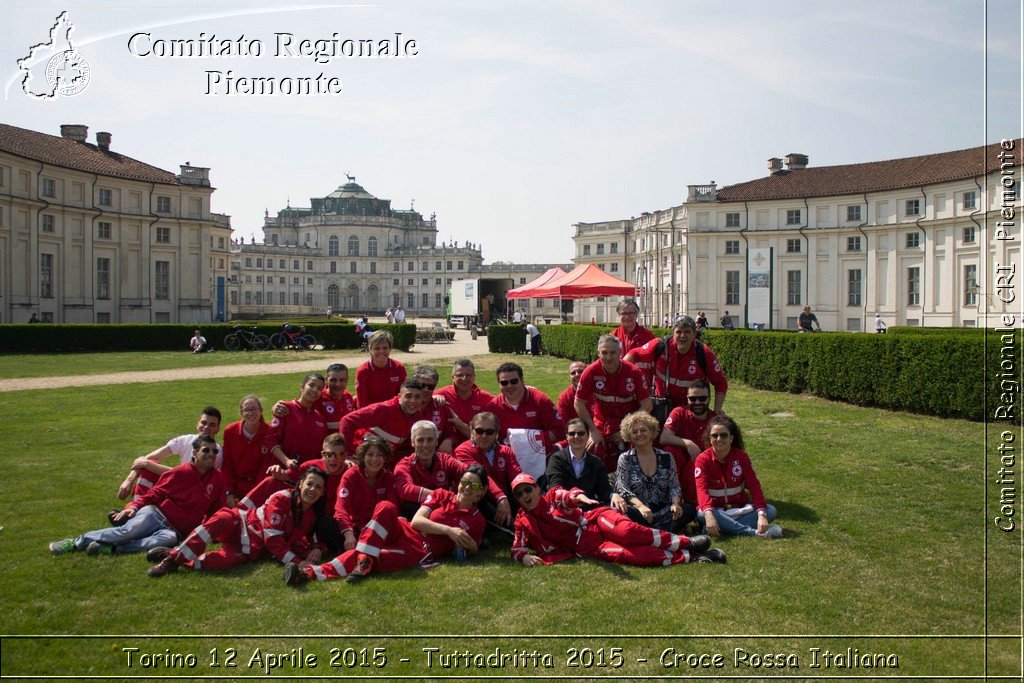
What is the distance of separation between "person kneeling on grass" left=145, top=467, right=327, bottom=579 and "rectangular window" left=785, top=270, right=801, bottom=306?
4802cm

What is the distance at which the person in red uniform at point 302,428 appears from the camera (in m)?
6.71

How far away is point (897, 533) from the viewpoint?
19.2ft

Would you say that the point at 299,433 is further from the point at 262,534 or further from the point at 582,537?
the point at 582,537

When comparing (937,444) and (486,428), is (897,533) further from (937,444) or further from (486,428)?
(937,444)

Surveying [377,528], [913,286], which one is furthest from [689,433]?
[913,286]

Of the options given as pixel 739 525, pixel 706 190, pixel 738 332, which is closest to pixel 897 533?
pixel 739 525

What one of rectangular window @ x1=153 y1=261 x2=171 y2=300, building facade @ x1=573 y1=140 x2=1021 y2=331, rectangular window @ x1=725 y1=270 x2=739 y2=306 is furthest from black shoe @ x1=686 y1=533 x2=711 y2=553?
rectangular window @ x1=725 y1=270 x2=739 y2=306

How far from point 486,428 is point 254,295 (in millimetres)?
96700

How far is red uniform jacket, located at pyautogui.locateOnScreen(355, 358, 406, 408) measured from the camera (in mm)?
7293

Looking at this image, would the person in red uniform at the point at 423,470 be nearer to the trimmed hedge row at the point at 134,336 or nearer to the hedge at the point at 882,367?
the hedge at the point at 882,367

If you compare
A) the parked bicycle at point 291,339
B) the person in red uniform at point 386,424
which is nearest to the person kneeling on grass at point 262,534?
the person in red uniform at point 386,424

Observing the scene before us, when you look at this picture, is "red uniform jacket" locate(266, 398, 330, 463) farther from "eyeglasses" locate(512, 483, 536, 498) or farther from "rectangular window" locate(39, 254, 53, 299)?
"rectangular window" locate(39, 254, 53, 299)

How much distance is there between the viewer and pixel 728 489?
6168 mm

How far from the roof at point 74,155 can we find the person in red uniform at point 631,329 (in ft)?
126
